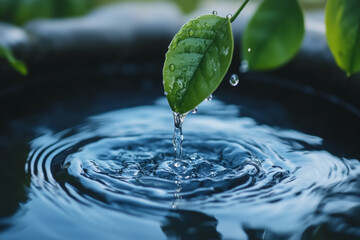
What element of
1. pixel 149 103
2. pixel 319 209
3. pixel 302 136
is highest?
pixel 149 103

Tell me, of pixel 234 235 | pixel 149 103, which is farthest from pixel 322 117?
pixel 234 235

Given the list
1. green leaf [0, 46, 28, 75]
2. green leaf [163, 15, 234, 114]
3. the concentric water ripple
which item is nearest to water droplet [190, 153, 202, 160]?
the concentric water ripple

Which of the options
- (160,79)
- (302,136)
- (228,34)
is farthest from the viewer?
(160,79)

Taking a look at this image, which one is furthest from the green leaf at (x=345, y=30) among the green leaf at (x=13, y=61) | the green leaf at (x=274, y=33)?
the green leaf at (x=13, y=61)

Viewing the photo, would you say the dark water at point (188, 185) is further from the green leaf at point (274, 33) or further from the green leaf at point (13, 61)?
the green leaf at point (274, 33)

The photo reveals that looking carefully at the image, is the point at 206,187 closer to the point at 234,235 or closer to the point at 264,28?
the point at 234,235

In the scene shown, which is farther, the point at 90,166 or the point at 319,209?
the point at 90,166
